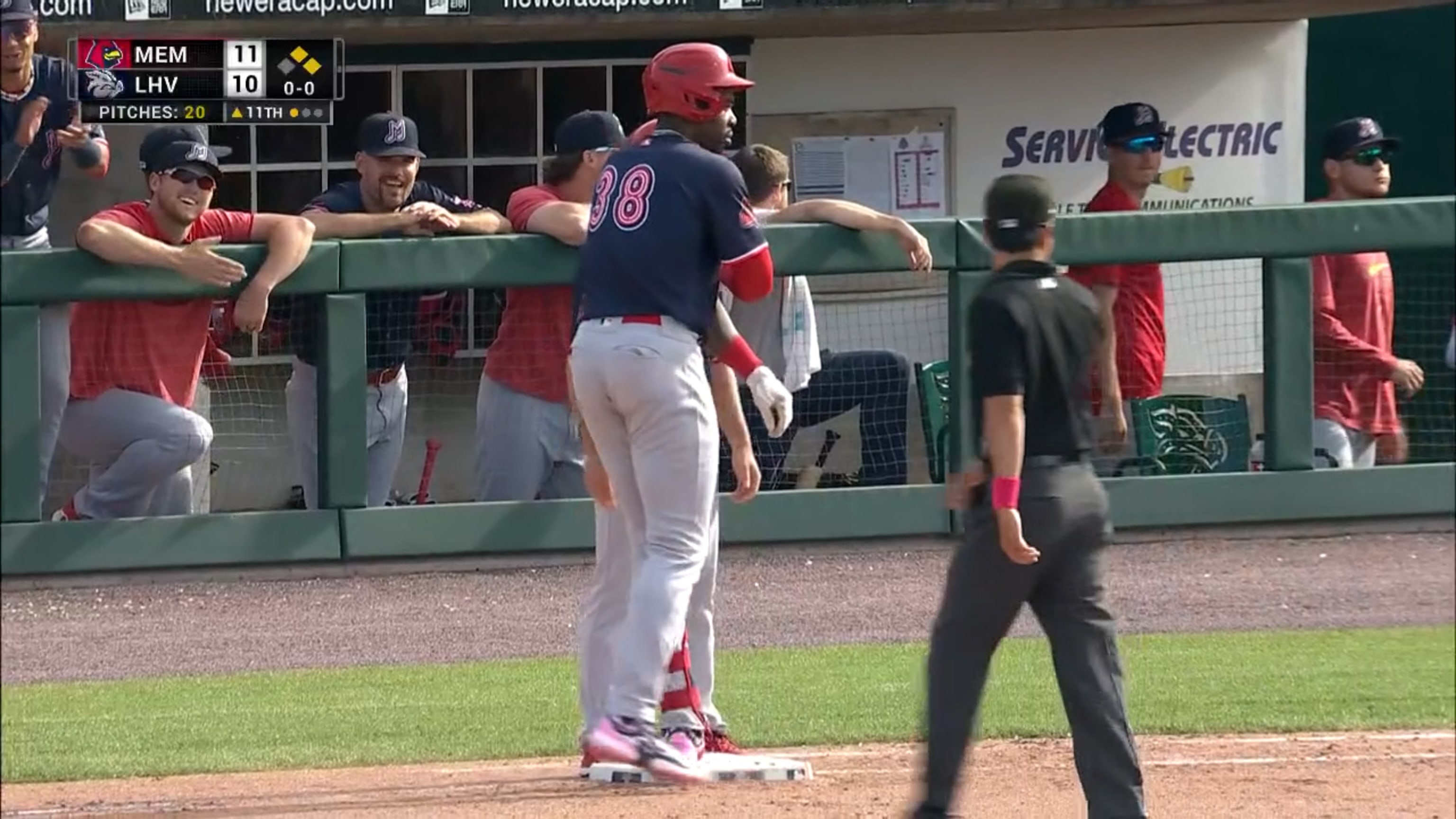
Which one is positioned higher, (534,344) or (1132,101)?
(1132,101)

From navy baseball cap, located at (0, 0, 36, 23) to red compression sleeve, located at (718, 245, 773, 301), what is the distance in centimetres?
270

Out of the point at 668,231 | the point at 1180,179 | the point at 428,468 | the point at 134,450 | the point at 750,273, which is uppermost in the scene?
the point at 1180,179

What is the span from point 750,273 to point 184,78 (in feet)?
18.6

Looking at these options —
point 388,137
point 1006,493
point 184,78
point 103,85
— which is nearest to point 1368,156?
point 388,137

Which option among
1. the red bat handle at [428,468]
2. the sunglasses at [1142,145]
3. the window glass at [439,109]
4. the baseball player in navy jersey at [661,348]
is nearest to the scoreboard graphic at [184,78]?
the window glass at [439,109]

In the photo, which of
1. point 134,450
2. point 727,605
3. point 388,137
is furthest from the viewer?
point 727,605

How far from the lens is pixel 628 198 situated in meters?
6.00

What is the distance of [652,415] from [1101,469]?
3557 millimetres

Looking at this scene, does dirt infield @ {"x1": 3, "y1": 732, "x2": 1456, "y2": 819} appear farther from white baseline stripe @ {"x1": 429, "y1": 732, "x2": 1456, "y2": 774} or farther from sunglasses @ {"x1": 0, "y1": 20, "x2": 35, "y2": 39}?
sunglasses @ {"x1": 0, "y1": 20, "x2": 35, "y2": 39}

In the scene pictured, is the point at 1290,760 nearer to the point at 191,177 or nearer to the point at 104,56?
the point at 191,177

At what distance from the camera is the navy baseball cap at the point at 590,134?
23.9 feet

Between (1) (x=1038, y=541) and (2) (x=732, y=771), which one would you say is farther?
(2) (x=732, y=771)

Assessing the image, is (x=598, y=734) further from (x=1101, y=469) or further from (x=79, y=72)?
(x=79, y=72)

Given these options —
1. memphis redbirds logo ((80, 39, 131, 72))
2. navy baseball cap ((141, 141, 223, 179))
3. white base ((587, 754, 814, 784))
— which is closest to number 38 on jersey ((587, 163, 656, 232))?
white base ((587, 754, 814, 784))
